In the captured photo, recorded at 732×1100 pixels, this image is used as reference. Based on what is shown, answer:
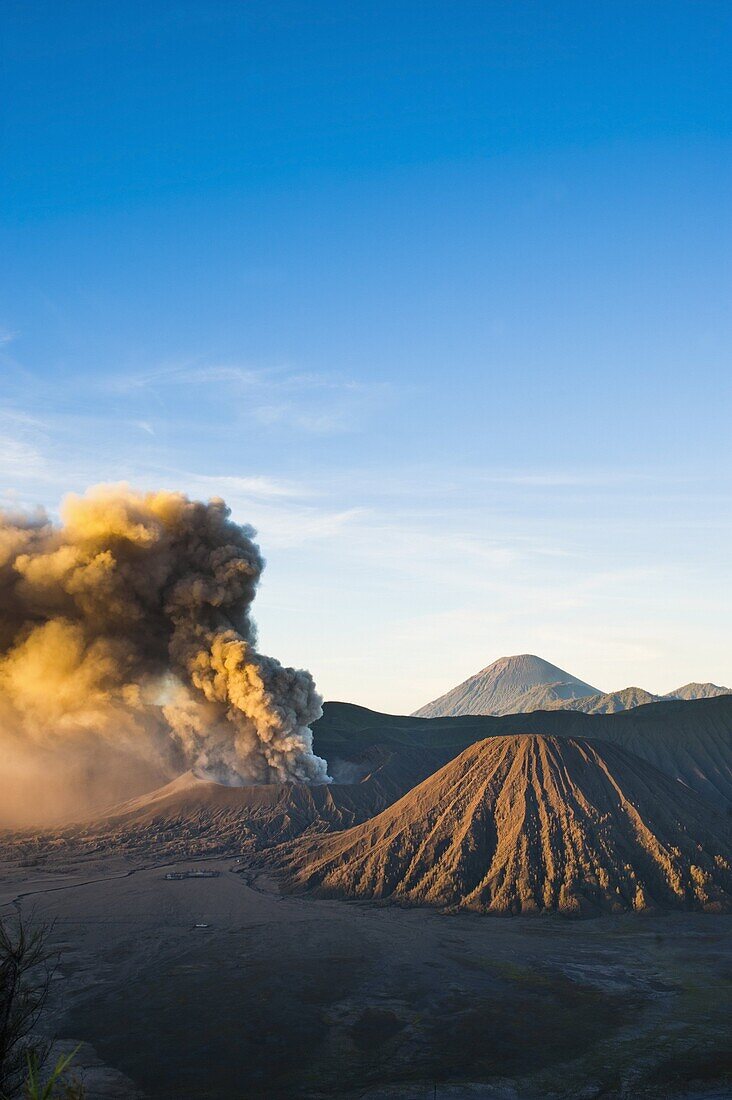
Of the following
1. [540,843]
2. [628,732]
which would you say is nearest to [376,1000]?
[540,843]

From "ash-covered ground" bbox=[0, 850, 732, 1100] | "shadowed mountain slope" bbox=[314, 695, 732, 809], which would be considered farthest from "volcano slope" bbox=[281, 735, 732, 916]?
"shadowed mountain slope" bbox=[314, 695, 732, 809]

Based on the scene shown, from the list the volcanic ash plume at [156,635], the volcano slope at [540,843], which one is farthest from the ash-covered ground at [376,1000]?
the volcanic ash plume at [156,635]

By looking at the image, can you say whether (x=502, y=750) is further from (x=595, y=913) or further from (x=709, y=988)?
(x=709, y=988)

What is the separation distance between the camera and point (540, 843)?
52.9 metres

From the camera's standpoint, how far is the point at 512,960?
1607 inches

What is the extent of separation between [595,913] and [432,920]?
31.8 feet

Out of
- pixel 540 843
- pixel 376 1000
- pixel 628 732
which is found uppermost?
pixel 628 732

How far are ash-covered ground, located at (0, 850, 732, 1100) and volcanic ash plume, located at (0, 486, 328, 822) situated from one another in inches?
1080

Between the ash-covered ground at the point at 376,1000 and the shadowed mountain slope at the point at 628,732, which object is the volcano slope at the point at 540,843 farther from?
the shadowed mountain slope at the point at 628,732

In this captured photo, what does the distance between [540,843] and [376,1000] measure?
2036cm

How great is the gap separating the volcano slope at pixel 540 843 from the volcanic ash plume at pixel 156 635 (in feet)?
63.6

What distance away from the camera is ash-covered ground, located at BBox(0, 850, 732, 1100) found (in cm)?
2808

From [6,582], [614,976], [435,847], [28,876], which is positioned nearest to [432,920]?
[435,847]

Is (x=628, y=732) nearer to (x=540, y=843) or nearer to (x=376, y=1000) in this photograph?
(x=540, y=843)
